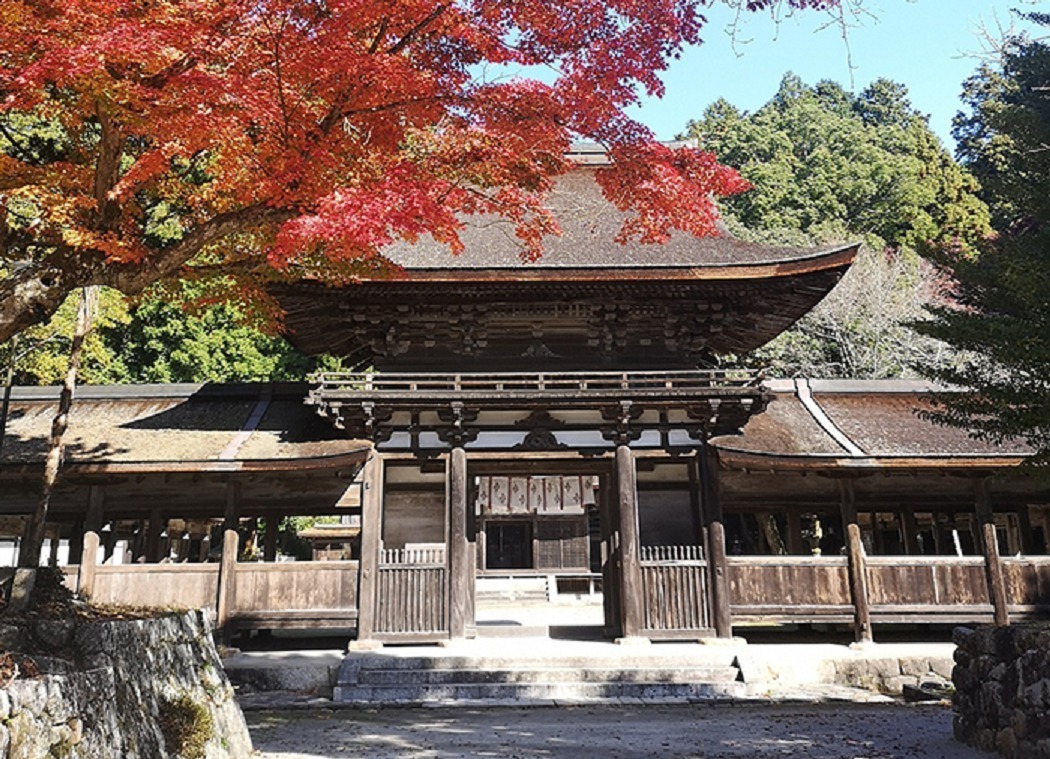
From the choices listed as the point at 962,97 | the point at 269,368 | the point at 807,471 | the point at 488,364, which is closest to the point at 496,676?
the point at 488,364

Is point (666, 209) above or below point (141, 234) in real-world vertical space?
above

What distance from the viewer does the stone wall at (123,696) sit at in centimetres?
445

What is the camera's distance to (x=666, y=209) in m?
8.77

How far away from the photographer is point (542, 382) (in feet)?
38.3

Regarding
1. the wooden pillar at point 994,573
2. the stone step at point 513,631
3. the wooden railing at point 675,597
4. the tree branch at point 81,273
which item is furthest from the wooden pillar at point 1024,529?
the tree branch at point 81,273

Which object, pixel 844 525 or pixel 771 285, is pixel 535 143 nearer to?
pixel 771 285

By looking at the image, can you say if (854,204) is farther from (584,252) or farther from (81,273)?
(81,273)

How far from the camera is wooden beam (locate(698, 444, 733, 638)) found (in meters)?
11.3

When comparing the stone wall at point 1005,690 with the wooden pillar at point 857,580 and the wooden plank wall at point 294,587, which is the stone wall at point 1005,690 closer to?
the wooden pillar at point 857,580

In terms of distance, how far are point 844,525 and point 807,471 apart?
1.04 m

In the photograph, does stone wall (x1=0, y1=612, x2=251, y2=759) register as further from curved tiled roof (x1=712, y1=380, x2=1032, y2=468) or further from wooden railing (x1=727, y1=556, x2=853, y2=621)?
curved tiled roof (x1=712, y1=380, x2=1032, y2=468)

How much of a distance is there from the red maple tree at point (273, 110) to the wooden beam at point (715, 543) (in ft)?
19.5

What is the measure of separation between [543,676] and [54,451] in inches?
291

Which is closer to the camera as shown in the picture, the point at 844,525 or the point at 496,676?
the point at 496,676
